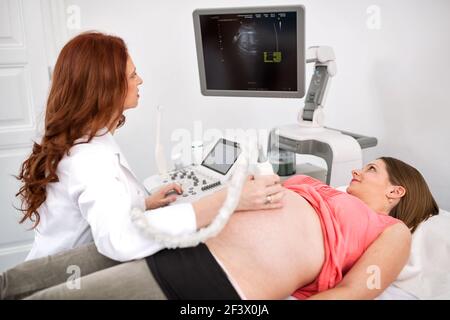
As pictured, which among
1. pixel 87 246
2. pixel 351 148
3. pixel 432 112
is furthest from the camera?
pixel 432 112

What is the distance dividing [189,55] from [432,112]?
4.32 feet

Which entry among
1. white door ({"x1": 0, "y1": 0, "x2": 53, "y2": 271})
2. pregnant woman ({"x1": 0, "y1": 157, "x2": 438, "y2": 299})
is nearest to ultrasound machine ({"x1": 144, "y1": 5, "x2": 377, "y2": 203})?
pregnant woman ({"x1": 0, "y1": 157, "x2": 438, "y2": 299})

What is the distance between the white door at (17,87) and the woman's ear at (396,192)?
5.30ft

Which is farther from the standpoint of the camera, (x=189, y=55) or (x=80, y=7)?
(x=189, y=55)

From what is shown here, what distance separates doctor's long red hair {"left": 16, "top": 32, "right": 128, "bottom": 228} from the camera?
A: 1.14 metres

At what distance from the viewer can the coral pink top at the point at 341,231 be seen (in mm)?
1187

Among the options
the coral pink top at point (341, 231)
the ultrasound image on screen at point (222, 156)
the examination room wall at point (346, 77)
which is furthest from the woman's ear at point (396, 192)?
the examination room wall at point (346, 77)

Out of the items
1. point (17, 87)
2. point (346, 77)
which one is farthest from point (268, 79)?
point (17, 87)

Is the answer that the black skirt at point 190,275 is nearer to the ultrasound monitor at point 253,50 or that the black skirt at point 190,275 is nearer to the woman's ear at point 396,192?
the woman's ear at point 396,192

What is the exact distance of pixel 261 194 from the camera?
1136 mm

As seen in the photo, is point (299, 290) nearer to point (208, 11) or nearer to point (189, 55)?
point (208, 11)

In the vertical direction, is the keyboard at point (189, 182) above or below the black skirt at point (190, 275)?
above
